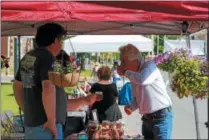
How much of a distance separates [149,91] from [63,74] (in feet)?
4.90

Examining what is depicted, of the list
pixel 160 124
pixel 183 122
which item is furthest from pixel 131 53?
pixel 183 122

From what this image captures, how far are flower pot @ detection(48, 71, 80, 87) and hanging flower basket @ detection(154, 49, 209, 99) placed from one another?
212 centimetres

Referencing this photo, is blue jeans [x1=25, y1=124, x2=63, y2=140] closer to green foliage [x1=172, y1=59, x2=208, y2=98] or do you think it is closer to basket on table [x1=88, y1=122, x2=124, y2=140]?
basket on table [x1=88, y1=122, x2=124, y2=140]

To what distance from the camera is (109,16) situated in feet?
13.6

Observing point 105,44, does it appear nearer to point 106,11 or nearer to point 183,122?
point 183,122

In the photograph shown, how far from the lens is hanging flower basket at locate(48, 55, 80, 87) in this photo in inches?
147

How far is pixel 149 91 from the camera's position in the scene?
16.6ft

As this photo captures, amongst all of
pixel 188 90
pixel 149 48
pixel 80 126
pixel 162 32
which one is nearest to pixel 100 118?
pixel 80 126

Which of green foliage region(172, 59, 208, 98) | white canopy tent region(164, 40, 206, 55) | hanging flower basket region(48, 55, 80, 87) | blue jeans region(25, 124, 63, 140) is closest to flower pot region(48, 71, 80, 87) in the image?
hanging flower basket region(48, 55, 80, 87)

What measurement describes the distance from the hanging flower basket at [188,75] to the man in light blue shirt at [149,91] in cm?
60

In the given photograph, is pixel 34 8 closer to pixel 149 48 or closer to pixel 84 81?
pixel 84 81

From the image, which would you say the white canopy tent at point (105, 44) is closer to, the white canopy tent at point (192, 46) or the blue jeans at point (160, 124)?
the white canopy tent at point (192, 46)

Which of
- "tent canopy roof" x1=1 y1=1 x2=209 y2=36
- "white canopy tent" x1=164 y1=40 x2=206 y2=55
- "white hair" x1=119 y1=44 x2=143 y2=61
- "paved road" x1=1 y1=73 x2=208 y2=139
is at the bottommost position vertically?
"paved road" x1=1 y1=73 x2=208 y2=139

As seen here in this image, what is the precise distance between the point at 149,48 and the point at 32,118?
11418mm
